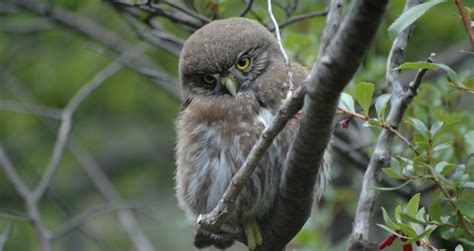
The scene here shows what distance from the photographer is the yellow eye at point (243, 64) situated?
191 inches

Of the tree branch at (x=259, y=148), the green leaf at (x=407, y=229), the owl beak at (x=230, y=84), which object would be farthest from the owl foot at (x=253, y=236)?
the green leaf at (x=407, y=229)

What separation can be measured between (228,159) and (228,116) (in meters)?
0.24

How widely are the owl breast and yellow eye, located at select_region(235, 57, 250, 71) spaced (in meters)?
0.33

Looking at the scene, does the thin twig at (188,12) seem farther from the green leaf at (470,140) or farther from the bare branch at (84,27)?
the green leaf at (470,140)

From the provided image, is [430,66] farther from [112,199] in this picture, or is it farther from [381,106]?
[112,199]

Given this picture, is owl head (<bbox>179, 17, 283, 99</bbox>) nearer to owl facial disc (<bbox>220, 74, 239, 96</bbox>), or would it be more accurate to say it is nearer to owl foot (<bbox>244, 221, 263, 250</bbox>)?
owl facial disc (<bbox>220, 74, 239, 96</bbox>)

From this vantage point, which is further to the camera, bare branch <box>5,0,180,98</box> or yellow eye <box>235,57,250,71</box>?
bare branch <box>5,0,180,98</box>

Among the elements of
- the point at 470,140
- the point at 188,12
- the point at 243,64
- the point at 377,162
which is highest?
the point at 188,12

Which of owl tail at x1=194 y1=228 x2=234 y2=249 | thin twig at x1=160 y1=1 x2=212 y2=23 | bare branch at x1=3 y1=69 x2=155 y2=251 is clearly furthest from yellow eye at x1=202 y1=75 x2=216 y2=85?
bare branch at x1=3 y1=69 x2=155 y2=251

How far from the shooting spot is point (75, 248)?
26.2ft

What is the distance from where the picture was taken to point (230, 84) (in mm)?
4727

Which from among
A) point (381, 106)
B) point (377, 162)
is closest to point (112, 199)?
point (377, 162)

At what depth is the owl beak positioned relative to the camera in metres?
4.69

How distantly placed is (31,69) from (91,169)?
200 cm
